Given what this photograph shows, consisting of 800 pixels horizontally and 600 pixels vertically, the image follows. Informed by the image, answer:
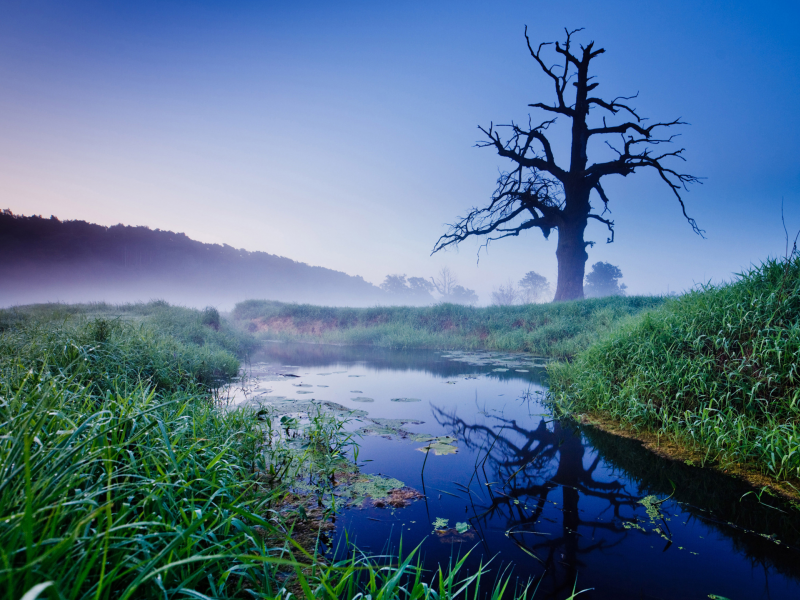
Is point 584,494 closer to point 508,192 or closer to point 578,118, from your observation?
point 508,192

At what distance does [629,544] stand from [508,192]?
16035mm

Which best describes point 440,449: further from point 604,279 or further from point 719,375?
point 604,279

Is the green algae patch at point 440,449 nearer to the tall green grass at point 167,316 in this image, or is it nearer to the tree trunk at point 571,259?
the tall green grass at point 167,316

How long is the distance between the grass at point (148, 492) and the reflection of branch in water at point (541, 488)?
543mm

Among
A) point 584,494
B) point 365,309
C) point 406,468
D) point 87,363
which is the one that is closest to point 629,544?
point 584,494

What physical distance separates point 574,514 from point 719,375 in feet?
9.71

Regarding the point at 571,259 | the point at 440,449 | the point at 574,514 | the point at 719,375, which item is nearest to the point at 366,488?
the point at 440,449

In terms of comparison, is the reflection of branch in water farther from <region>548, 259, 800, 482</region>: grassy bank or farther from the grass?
<region>548, 259, 800, 482</region>: grassy bank

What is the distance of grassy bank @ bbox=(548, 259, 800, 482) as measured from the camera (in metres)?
3.58

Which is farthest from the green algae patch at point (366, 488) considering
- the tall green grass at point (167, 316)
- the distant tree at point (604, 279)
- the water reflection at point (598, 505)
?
the distant tree at point (604, 279)

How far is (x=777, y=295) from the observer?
4430mm

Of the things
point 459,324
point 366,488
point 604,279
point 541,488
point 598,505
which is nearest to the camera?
point 598,505

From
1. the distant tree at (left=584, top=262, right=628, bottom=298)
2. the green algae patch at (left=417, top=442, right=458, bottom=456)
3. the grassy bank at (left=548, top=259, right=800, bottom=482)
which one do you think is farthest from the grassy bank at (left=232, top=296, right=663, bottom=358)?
the distant tree at (left=584, top=262, right=628, bottom=298)

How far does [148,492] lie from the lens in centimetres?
181
